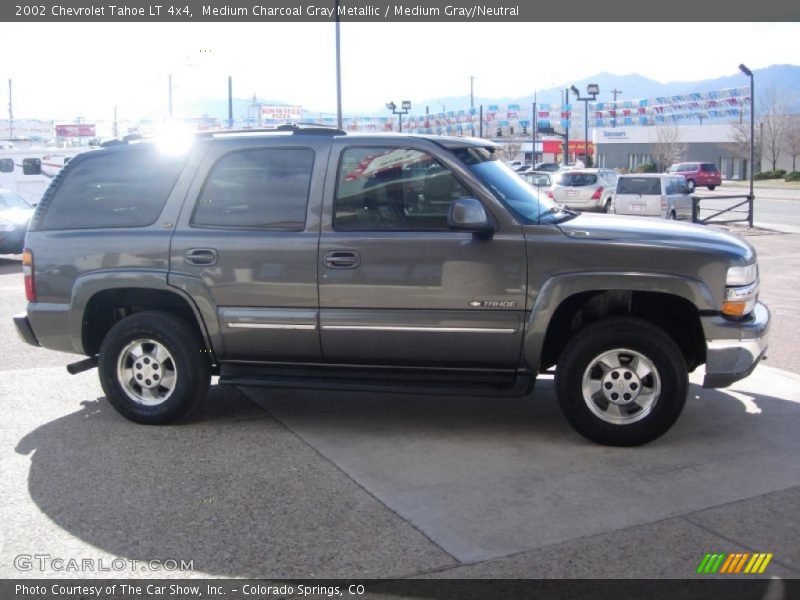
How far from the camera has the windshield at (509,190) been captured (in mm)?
6070

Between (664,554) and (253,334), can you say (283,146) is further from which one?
(664,554)

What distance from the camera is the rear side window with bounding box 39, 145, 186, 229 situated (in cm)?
649

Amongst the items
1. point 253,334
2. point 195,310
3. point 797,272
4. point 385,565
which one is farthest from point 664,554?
point 797,272

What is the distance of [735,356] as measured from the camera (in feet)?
18.8

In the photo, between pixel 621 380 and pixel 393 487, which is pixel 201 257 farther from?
pixel 621 380

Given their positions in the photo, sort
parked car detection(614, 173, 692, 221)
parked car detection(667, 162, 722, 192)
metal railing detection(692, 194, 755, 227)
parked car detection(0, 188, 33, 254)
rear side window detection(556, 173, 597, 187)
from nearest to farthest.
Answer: parked car detection(0, 188, 33, 254), metal railing detection(692, 194, 755, 227), parked car detection(614, 173, 692, 221), rear side window detection(556, 173, 597, 187), parked car detection(667, 162, 722, 192)

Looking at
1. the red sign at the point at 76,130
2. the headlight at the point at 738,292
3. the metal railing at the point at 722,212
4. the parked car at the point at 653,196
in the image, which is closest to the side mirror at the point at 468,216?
the headlight at the point at 738,292

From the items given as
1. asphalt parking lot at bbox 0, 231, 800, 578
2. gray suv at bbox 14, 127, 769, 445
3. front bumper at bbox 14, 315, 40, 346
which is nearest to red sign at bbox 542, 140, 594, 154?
asphalt parking lot at bbox 0, 231, 800, 578

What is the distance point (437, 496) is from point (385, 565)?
0.91 meters

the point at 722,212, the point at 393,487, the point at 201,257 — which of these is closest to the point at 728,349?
the point at 393,487

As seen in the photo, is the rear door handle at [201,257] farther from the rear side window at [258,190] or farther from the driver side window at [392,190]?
the driver side window at [392,190]

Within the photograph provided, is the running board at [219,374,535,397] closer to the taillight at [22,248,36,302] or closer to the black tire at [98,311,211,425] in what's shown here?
the black tire at [98,311,211,425]

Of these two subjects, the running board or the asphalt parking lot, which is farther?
the running board

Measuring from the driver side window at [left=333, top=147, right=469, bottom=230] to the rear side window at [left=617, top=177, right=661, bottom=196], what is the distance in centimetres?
1820
